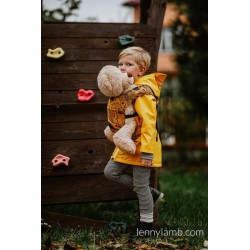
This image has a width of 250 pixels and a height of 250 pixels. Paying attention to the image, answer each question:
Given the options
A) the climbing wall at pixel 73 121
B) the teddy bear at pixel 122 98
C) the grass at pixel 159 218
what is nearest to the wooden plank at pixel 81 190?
the climbing wall at pixel 73 121

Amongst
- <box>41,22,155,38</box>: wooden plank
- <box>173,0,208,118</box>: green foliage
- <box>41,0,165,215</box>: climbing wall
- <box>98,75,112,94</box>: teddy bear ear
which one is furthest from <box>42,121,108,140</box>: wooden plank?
<box>173,0,208,118</box>: green foliage

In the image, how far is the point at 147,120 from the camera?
10.9 feet

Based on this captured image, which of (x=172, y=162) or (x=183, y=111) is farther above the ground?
(x=183, y=111)

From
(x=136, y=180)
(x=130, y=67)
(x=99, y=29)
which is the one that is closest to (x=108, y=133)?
(x=136, y=180)

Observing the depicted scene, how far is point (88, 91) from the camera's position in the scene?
12.5 feet

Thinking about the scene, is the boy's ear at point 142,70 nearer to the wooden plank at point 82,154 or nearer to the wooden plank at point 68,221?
the wooden plank at point 82,154

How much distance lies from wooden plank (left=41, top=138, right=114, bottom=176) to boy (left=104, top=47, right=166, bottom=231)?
0.23 meters

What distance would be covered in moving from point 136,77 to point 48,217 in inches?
50.4

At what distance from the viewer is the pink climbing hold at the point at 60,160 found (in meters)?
3.75

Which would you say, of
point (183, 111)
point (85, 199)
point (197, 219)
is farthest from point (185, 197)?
point (183, 111)

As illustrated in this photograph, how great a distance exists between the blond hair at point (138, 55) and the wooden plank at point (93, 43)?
33 cm

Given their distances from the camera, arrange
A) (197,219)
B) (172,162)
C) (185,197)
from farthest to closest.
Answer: (172,162) < (185,197) < (197,219)
